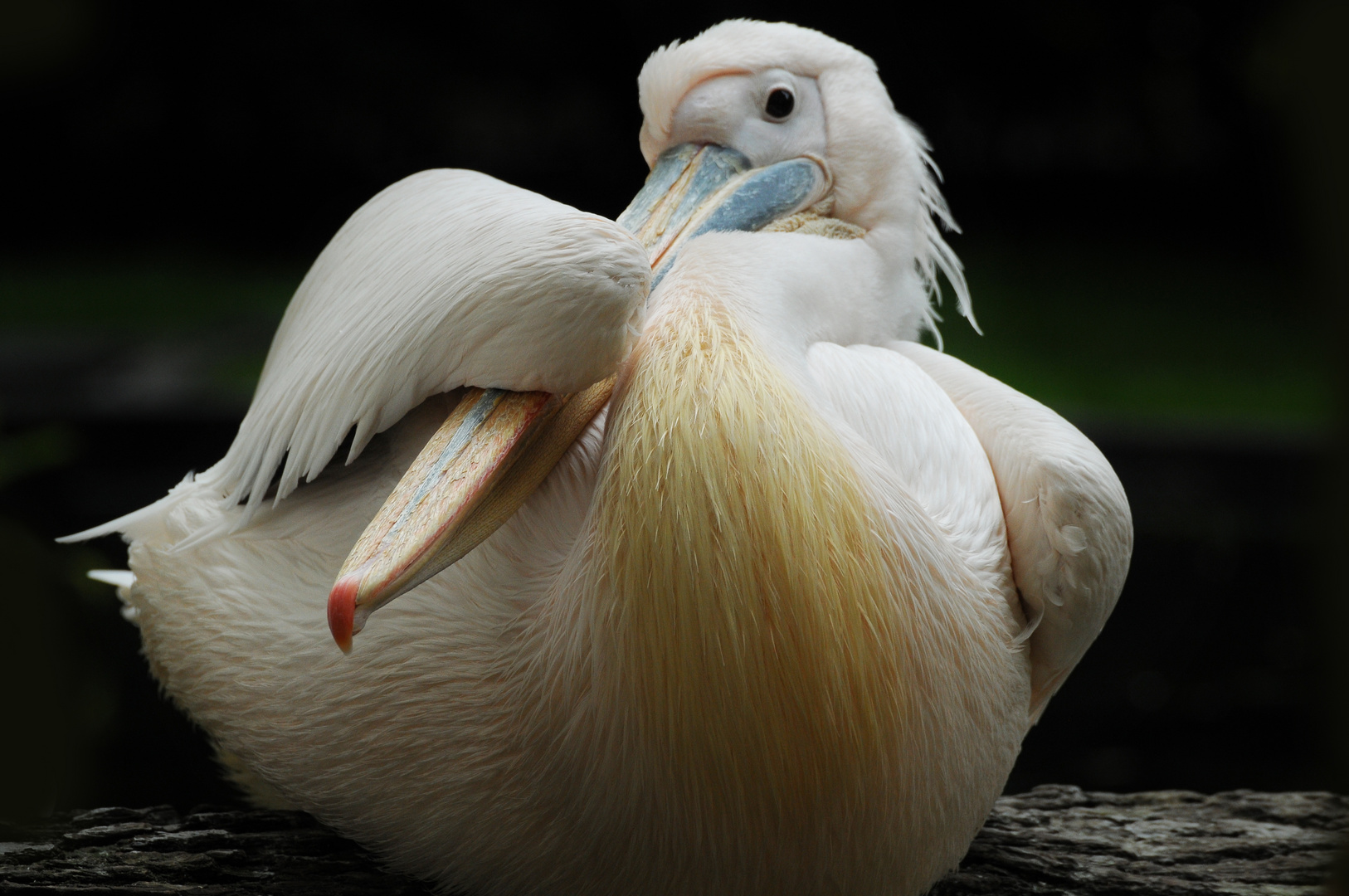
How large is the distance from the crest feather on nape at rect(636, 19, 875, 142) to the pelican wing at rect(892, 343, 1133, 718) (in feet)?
1.61

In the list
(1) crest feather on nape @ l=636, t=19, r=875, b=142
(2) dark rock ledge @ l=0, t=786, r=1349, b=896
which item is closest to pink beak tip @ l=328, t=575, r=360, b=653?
(2) dark rock ledge @ l=0, t=786, r=1349, b=896

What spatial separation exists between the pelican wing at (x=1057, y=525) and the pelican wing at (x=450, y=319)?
438mm

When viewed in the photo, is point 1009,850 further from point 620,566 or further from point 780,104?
point 780,104

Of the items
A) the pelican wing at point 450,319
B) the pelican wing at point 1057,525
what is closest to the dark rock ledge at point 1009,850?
the pelican wing at point 1057,525

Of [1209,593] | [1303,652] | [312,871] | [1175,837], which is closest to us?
[312,871]

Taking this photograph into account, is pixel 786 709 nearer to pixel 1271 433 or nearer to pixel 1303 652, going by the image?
pixel 1303 652

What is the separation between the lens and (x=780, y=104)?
135 centimetres

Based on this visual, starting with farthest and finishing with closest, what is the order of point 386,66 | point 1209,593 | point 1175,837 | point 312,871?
point 386,66
point 1209,593
point 1175,837
point 312,871

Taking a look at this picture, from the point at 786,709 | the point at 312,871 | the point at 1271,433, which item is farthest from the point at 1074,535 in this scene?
the point at 1271,433

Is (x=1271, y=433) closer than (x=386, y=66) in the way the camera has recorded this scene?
Yes

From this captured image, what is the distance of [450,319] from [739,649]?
356 mm

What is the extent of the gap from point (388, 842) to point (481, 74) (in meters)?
4.15

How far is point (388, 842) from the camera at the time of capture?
3.53 feet

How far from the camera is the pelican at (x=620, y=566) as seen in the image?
90 cm
